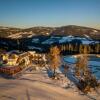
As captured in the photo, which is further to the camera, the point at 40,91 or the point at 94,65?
the point at 94,65

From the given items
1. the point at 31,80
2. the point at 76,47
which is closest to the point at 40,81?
the point at 31,80

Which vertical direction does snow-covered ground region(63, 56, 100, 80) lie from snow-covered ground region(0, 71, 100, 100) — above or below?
below

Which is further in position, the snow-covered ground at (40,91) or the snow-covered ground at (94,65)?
the snow-covered ground at (94,65)

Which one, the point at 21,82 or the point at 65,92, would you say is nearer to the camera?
the point at 65,92

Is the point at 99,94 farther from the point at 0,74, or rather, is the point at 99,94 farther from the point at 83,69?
the point at 0,74

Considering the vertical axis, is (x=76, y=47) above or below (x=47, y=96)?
below

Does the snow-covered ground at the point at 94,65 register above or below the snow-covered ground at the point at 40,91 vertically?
below

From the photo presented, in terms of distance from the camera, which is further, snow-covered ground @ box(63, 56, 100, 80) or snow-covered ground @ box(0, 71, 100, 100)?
snow-covered ground @ box(63, 56, 100, 80)

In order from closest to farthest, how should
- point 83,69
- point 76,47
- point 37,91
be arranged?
point 37,91 < point 83,69 < point 76,47

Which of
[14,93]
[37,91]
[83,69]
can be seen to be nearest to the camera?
[14,93]

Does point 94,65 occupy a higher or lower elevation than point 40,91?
lower
